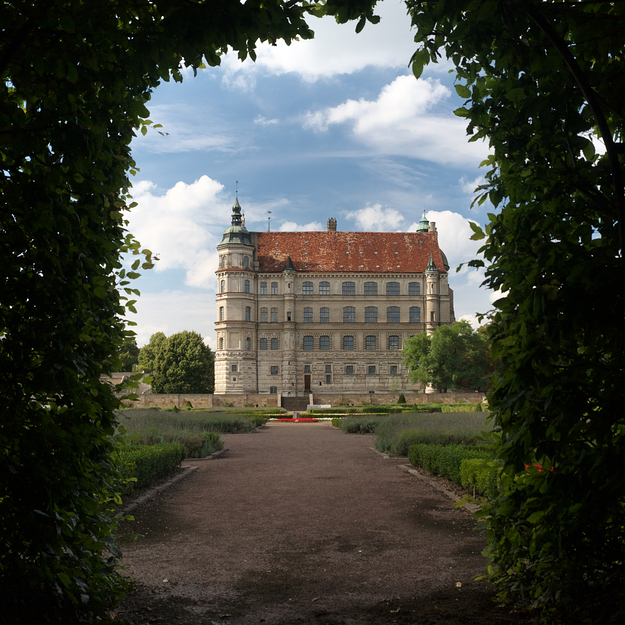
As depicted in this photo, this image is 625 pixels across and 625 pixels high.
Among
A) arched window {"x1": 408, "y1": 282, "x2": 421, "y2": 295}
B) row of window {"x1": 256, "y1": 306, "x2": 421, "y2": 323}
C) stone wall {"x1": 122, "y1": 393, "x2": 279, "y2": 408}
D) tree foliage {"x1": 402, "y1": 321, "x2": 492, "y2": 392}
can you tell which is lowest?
stone wall {"x1": 122, "y1": 393, "x2": 279, "y2": 408}

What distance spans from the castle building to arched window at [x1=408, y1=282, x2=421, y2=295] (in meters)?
0.12

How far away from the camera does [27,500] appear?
379 cm

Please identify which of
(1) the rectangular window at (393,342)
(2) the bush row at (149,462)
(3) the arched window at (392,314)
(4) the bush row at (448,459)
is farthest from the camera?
(3) the arched window at (392,314)

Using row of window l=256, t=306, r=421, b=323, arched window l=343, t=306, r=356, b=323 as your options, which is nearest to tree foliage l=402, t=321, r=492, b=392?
row of window l=256, t=306, r=421, b=323

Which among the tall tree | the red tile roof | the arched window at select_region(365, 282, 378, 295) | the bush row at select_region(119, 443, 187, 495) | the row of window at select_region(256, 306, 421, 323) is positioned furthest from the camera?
the tall tree

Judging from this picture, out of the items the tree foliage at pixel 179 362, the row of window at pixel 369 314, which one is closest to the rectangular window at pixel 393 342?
the row of window at pixel 369 314

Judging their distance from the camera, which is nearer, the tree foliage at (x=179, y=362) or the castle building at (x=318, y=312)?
the castle building at (x=318, y=312)

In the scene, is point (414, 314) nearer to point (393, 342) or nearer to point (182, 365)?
point (393, 342)

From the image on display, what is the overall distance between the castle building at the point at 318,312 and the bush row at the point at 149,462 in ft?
174

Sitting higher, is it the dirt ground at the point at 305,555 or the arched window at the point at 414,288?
the arched window at the point at 414,288

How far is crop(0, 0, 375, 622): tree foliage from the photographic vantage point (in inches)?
144

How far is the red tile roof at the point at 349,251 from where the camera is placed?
236ft

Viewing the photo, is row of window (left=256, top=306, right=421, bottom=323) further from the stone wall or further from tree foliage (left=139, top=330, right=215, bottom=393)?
the stone wall

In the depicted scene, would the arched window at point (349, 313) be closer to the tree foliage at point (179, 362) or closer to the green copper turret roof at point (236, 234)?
the green copper turret roof at point (236, 234)
